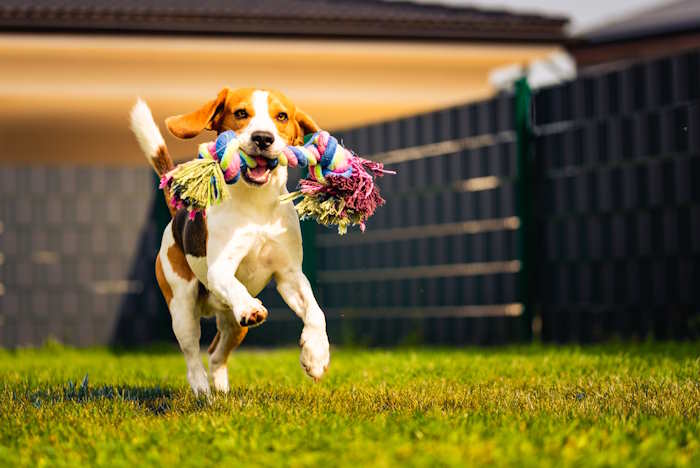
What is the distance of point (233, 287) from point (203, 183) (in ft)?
1.49

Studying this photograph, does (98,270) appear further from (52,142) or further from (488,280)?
(488,280)

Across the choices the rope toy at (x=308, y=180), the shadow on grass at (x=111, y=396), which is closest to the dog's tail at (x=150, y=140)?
the rope toy at (x=308, y=180)

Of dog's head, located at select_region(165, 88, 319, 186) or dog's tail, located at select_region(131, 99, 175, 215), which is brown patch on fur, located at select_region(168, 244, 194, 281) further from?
dog's head, located at select_region(165, 88, 319, 186)

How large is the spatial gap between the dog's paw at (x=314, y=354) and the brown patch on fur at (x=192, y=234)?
0.69 m

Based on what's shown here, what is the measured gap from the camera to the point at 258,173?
4.49 meters

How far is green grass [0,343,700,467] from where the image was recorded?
10.2 feet

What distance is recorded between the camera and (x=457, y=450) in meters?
3.02

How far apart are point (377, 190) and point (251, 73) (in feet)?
26.8

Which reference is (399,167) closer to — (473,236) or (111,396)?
(473,236)

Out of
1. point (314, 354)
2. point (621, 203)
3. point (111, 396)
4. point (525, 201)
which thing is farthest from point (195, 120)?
point (525, 201)

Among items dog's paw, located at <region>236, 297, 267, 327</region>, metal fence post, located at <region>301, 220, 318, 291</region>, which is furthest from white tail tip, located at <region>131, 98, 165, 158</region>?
metal fence post, located at <region>301, 220, 318, 291</region>

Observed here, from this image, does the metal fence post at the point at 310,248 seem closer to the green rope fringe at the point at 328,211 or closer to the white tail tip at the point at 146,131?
the white tail tip at the point at 146,131

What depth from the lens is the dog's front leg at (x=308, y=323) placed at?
4406 mm

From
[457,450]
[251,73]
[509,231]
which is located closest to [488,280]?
[509,231]
